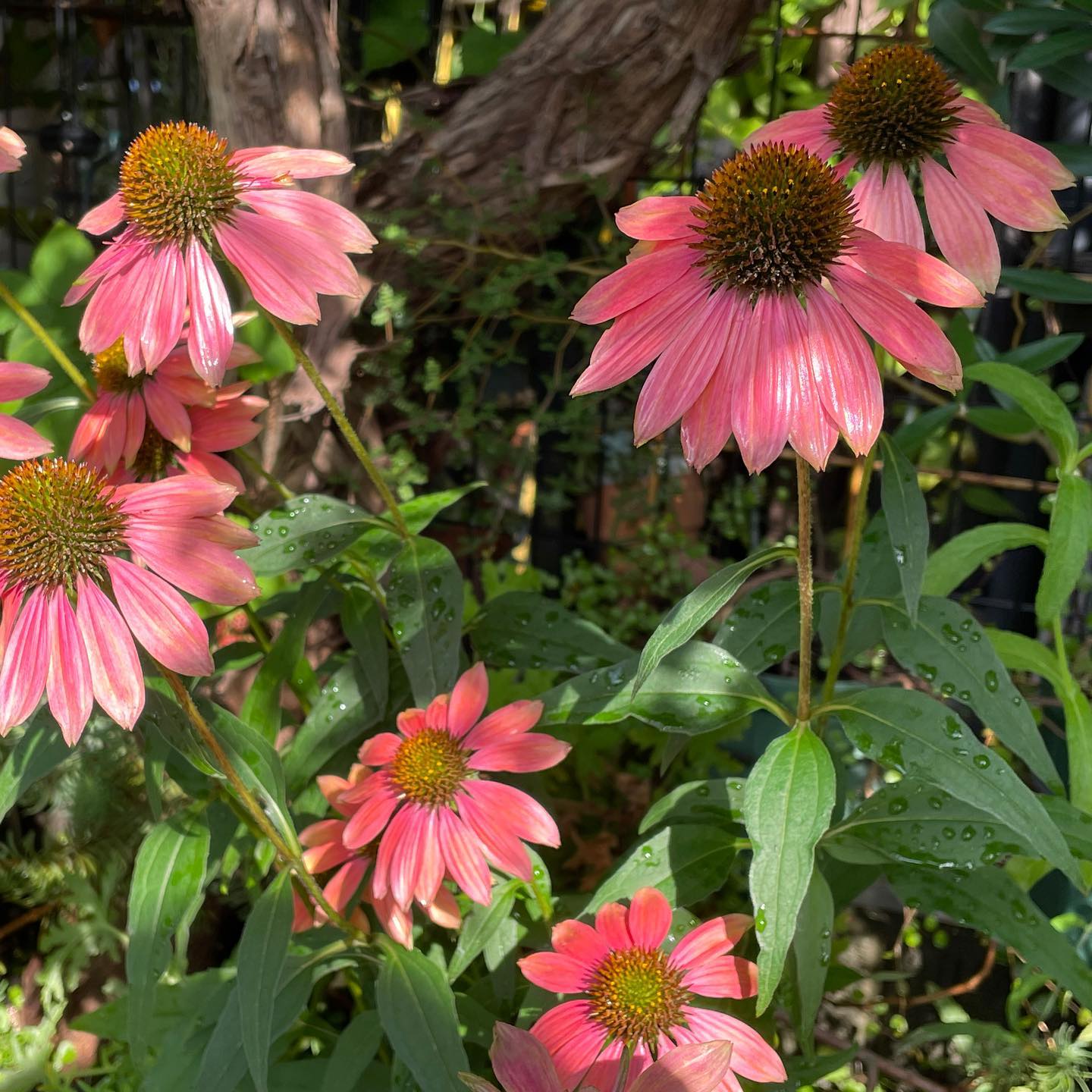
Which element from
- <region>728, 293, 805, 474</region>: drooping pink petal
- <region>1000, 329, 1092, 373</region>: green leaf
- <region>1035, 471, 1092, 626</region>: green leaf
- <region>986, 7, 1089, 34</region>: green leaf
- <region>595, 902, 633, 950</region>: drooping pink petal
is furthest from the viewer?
<region>1000, 329, 1092, 373</region>: green leaf

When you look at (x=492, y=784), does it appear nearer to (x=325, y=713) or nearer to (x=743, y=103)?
(x=325, y=713)

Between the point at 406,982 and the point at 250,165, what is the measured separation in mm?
632

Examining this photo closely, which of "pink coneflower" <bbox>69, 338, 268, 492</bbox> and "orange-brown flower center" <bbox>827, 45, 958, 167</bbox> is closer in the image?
"orange-brown flower center" <bbox>827, 45, 958, 167</bbox>

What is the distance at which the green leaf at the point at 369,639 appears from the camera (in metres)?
0.95

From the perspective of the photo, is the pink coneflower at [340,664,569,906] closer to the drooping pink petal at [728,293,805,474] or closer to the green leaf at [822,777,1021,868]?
the green leaf at [822,777,1021,868]

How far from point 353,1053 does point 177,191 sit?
Answer: 677 millimetres

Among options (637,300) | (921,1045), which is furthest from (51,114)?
(921,1045)

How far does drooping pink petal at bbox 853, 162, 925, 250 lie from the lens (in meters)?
0.72

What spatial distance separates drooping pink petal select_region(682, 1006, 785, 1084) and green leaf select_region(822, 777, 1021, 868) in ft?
0.52

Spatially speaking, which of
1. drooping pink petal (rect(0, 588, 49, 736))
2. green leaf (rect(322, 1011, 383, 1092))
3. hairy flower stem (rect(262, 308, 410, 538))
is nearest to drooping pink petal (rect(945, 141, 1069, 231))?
hairy flower stem (rect(262, 308, 410, 538))

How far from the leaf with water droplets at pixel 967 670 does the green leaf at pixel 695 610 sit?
0.13 m

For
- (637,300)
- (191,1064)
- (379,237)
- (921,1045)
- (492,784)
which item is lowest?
(921,1045)

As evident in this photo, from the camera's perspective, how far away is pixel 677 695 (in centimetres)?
81

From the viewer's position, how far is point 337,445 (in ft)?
5.43
